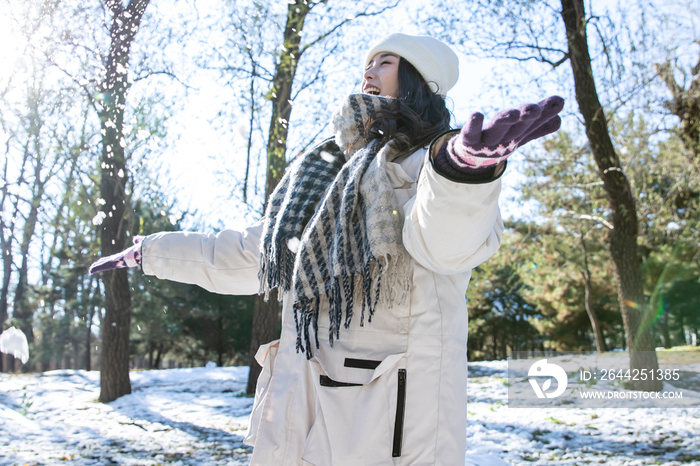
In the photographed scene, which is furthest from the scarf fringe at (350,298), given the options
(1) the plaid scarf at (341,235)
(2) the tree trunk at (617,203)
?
(2) the tree trunk at (617,203)

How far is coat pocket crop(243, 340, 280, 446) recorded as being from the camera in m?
1.38

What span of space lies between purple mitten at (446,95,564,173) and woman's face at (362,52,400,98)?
0.89 meters

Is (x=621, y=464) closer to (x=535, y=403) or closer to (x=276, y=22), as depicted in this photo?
(x=535, y=403)

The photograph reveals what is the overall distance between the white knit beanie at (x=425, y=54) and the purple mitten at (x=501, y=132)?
934mm

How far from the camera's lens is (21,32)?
3.41m

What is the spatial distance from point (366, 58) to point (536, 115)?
1.22 metres

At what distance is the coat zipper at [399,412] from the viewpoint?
3.86 feet

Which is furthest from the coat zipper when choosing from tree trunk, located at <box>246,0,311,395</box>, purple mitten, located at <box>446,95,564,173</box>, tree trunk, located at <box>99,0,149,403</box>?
tree trunk, located at <box>99,0,149,403</box>

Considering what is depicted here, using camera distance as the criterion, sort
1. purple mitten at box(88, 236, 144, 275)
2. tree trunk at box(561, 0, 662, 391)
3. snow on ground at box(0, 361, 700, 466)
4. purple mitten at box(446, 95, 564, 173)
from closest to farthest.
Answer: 1. purple mitten at box(446, 95, 564, 173)
2. purple mitten at box(88, 236, 144, 275)
3. snow on ground at box(0, 361, 700, 466)
4. tree trunk at box(561, 0, 662, 391)

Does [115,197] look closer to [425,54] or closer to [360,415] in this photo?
[425,54]

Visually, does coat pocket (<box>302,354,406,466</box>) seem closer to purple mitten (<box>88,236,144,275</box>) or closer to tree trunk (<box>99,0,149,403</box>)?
purple mitten (<box>88,236,144,275</box>)

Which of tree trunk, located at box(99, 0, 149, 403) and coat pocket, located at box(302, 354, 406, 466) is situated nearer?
coat pocket, located at box(302, 354, 406, 466)

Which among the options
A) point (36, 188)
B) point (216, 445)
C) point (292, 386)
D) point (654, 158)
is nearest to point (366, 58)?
point (292, 386)

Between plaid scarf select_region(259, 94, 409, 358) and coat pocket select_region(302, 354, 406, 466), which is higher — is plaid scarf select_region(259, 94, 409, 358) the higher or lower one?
the higher one
